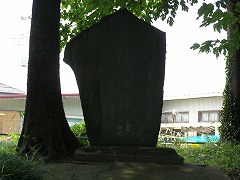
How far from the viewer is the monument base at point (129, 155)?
15.8ft

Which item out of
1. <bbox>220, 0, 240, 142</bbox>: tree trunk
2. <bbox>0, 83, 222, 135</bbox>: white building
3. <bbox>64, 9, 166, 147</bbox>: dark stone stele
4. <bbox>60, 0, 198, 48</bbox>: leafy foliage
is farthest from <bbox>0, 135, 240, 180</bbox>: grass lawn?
<bbox>0, 83, 222, 135</bbox>: white building

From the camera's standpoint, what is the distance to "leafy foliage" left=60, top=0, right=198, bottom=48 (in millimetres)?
8402

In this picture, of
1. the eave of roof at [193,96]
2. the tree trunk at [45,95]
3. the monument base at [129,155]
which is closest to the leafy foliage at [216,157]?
the monument base at [129,155]

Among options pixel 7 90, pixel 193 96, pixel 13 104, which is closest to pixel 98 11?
pixel 193 96

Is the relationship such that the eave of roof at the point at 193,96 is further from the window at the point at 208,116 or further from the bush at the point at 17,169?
the bush at the point at 17,169

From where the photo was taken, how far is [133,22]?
5484 millimetres

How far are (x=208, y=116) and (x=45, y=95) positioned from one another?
56.2 feet

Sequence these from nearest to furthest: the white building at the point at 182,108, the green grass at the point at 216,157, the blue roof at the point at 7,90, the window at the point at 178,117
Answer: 1. the green grass at the point at 216,157
2. the white building at the point at 182,108
3. the window at the point at 178,117
4. the blue roof at the point at 7,90

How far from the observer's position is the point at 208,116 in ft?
68.5

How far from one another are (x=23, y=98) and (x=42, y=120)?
16.7 meters

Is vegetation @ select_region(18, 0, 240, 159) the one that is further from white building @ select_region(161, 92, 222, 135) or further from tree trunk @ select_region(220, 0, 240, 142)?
white building @ select_region(161, 92, 222, 135)

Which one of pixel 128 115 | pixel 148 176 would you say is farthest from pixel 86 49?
pixel 148 176

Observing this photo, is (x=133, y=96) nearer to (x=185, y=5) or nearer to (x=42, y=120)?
(x=42, y=120)

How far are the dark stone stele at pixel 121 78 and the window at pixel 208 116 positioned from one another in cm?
1598
